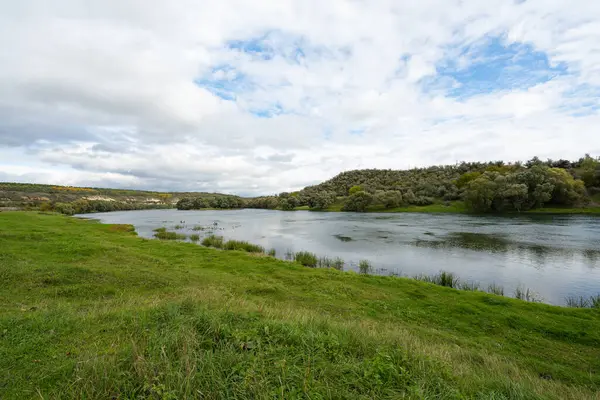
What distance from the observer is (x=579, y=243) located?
31656 mm

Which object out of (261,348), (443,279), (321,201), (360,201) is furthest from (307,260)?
(321,201)

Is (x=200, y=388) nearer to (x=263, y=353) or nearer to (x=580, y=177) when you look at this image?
(x=263, y=353)

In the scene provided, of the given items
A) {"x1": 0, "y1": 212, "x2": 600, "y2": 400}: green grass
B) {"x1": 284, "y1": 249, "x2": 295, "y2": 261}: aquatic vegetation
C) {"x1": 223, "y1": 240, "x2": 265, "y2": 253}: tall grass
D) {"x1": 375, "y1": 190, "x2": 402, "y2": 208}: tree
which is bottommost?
{"x1": 284, "y1": 249, "x2": 295, "y2": 261}: aquatic vegetation

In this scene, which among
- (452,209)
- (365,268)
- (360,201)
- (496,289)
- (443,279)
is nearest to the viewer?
(496,289)

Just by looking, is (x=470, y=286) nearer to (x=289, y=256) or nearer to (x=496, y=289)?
(x=496, y=289)

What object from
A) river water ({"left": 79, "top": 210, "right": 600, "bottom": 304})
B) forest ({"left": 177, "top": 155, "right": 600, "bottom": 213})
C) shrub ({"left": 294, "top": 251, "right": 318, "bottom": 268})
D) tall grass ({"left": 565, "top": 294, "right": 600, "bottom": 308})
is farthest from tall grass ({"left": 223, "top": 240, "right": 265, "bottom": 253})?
forest ({"left": 177, "top": 155, "right": 600, "bottom": 213})

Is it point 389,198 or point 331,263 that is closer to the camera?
point 331,263

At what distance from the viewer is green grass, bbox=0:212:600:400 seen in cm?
392

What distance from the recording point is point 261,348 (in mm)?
4895

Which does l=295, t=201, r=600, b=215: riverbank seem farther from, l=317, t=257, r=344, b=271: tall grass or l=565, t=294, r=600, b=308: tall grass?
l=317, t=257, r=344, b=271: tall grass

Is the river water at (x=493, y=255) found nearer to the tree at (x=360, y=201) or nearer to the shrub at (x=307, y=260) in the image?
the shrub at (x=307, y=260)

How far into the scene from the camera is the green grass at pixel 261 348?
3.92m

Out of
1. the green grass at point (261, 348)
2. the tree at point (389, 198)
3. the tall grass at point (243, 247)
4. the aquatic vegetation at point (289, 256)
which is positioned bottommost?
the aquatic vegetation at point (289, 256)

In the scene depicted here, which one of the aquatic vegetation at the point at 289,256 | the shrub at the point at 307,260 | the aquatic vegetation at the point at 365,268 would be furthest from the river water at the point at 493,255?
the shrub at the point at 307,260
